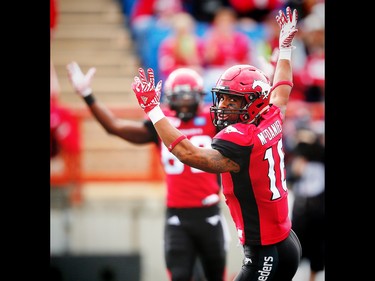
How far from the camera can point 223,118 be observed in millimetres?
4059

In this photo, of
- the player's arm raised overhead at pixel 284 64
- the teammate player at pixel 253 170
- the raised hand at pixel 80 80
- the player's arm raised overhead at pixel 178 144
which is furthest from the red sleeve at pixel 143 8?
the player's arm raised overhead at pixel 178 144

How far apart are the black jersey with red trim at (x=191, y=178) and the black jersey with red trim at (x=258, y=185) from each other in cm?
121

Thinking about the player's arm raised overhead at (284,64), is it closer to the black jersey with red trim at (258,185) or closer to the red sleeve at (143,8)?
the black jersey with red trim at (258,185)

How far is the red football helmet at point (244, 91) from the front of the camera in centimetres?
402

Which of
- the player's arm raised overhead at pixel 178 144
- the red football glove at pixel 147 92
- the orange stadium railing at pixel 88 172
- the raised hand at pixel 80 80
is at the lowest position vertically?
the orange stadium railing at pixel 88 172

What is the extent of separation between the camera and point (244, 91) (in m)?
4.01

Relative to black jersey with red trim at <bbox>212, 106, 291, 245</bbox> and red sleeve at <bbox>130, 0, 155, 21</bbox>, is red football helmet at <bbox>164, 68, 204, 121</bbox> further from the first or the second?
red sleeve at <bbox>130, 0, 155, 21</bbox>

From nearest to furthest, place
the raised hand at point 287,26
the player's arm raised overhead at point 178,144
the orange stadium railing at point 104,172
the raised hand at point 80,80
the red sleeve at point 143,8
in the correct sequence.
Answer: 1. the player's arm raised overhead at point 178,144
2. the raised hand at point 287,26
3. the raised hand at point 80,80
4. the orange stadium railing at point 104,172
5. the red sleeve at point 143,8

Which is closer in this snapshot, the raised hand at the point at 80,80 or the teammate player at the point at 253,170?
the teammate player at the point at 253,170

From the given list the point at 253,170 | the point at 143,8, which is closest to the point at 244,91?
the point at 253,170

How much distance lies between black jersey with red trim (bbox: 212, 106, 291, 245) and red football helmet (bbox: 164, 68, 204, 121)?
1247 millimetres
